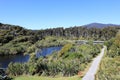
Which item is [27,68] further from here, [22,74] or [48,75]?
[48,75]

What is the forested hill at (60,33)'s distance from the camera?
10975 cm

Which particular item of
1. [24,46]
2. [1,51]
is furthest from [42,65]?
[24,46]

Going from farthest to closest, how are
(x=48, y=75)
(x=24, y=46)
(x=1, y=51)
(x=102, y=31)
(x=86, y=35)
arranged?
(x=86, y=35) → (x=102, y=31) → (x=24, y=46) → (x=1, y=51) → (x=48, y=75)

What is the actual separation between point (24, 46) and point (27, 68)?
68.0m

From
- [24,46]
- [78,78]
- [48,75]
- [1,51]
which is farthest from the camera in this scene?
[24,46]

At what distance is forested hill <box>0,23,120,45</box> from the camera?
109750 mm

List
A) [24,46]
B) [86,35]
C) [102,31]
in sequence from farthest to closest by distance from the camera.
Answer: [86,35] → [102,31] → [24,46]

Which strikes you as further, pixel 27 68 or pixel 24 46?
pixel 24 46

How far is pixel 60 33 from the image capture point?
488 ft

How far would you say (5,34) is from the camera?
363ft

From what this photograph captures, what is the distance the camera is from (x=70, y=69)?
2505 centimetres

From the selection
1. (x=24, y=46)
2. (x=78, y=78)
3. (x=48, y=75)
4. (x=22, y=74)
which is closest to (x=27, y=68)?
(x=22, y=74)

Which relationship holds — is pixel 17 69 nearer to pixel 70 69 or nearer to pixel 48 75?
pixel 48 75

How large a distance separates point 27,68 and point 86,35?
108070 mm
